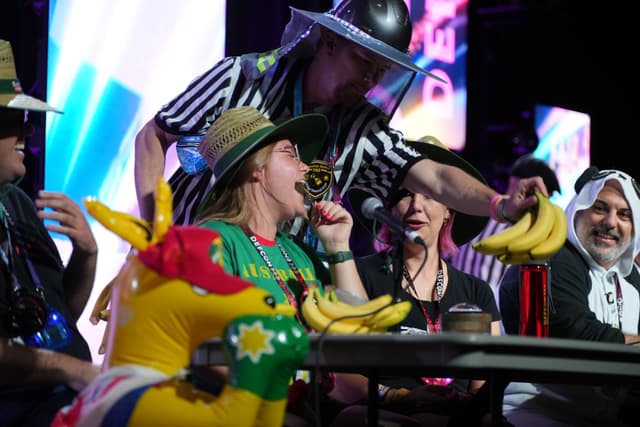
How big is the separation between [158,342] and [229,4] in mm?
3019

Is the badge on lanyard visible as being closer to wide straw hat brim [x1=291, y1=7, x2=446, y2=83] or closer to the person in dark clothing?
wide straw hat brim [x1=291, y1=7, x2=446, y2=83]

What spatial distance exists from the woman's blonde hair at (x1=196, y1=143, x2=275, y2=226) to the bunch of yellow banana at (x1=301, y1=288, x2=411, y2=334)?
675 millimetres

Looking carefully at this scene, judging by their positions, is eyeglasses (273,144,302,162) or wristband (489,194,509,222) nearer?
wristband (489,194,509,222)

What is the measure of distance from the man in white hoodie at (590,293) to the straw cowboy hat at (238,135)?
1.18m

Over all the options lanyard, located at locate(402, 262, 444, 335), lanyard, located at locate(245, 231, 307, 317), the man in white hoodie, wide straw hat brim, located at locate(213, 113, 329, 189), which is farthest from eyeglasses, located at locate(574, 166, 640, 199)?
lanyard, located at locate(245, 231, 307, 317)

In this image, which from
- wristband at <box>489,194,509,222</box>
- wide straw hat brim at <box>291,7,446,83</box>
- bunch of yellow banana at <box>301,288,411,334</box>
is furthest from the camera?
wide straw hat brim at <box>291,7,446,83</box>

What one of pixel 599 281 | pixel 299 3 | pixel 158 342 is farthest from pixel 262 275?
pixel 299 3

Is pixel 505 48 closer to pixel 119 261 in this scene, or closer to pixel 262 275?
pixel 119 261

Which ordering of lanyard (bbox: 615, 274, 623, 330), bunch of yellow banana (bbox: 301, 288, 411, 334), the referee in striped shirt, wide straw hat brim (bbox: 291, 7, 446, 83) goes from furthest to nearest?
lanyard (bbox: 615, 274, 623, 330), the referee in striped shirt, wide straw hat brim (bbox: 291, 7, 446, 83), bunch of yellow banana (bbox: 301, 288, 411, 334)

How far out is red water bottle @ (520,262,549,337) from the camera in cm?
273

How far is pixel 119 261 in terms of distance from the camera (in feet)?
13.1

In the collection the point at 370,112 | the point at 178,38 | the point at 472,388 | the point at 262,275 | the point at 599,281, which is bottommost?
the point at 472,388

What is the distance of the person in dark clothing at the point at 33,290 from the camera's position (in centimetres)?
239

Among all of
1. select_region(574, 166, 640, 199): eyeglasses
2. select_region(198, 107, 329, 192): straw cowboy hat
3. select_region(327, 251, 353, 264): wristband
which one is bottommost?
select_region(327, 251, 353, 264): wristband
